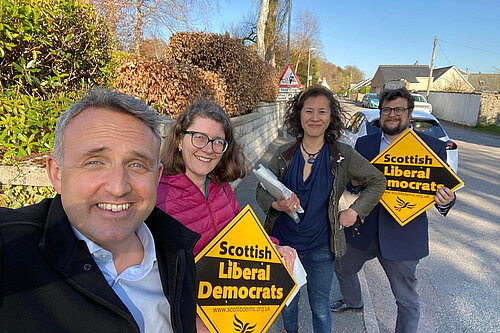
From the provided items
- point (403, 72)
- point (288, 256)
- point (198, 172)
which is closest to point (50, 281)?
point (198, 172)

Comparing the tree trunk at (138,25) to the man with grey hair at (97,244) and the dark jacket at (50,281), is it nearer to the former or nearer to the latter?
the man with grey hair at (97,244)

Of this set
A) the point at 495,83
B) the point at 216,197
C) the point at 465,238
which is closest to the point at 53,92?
the point at 216,197

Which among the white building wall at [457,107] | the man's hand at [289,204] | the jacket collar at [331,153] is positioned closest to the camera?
Answer: the man's hand at [289,204]

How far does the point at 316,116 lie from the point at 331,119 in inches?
7.9

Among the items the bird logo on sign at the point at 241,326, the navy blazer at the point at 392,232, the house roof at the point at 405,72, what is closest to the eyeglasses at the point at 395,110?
the navy blazer at the point at 392,232

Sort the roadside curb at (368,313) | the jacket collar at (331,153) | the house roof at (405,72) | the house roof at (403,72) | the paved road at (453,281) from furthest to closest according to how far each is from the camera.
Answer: the house roof at (403,72), the house roof at (405,72), the paved road at (453,281), the roadside curb at (368,313), the jacket collar at (331,153)

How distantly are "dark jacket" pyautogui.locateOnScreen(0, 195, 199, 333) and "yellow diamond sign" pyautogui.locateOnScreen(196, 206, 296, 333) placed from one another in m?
0.73

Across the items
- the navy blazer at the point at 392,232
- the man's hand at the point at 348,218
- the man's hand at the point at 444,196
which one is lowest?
the navy blazer at the point at 392,232

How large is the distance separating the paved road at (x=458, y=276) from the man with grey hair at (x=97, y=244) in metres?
2.45

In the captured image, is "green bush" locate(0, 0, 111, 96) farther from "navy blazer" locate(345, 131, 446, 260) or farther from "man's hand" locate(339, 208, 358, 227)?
"navy blazer" locate(345, 131, 446, 260)

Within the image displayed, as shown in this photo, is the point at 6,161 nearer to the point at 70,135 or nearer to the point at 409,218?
the point at 70,135

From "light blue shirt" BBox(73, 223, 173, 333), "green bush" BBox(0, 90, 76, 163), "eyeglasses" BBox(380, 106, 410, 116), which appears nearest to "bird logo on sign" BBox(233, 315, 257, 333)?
"light blue shirt" BBox(73, 223, 173, 333)

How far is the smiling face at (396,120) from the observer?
249 centimetres

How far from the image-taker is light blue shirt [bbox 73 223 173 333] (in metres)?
1.04
